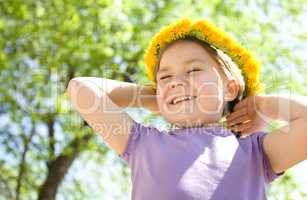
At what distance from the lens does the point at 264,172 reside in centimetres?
199

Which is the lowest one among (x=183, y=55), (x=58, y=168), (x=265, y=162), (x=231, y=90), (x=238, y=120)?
(x=58, y=168)

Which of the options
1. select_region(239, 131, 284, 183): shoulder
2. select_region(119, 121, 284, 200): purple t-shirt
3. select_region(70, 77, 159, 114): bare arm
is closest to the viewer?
select_region(119, 121, 284, 200): purple t-shirt

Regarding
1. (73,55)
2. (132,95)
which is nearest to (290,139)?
(132,95)

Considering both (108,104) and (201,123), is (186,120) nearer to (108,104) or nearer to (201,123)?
(201,123)

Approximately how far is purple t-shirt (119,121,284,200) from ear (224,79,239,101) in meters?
0.18

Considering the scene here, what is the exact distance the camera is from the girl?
1.89 m

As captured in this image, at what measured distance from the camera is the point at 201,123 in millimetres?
2078

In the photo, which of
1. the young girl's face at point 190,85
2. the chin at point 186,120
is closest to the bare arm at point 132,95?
the young girl's face at point 190,85

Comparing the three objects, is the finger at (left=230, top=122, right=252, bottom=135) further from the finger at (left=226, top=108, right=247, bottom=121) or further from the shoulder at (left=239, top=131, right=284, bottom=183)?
the shoulder at (left=239, top=131, right=284, bottom=183)

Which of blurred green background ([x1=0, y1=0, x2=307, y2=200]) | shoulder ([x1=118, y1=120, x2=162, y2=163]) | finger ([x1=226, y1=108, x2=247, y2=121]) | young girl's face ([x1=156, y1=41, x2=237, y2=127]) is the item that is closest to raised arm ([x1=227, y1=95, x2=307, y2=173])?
finger ([x1=226, y1=108, x2=247, y2=121])

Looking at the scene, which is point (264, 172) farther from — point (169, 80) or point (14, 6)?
point (14, 6)

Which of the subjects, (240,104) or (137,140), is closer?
(137,140)

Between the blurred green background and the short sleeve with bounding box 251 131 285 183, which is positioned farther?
the blurred green background

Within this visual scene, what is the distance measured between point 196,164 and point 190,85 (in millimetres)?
315
